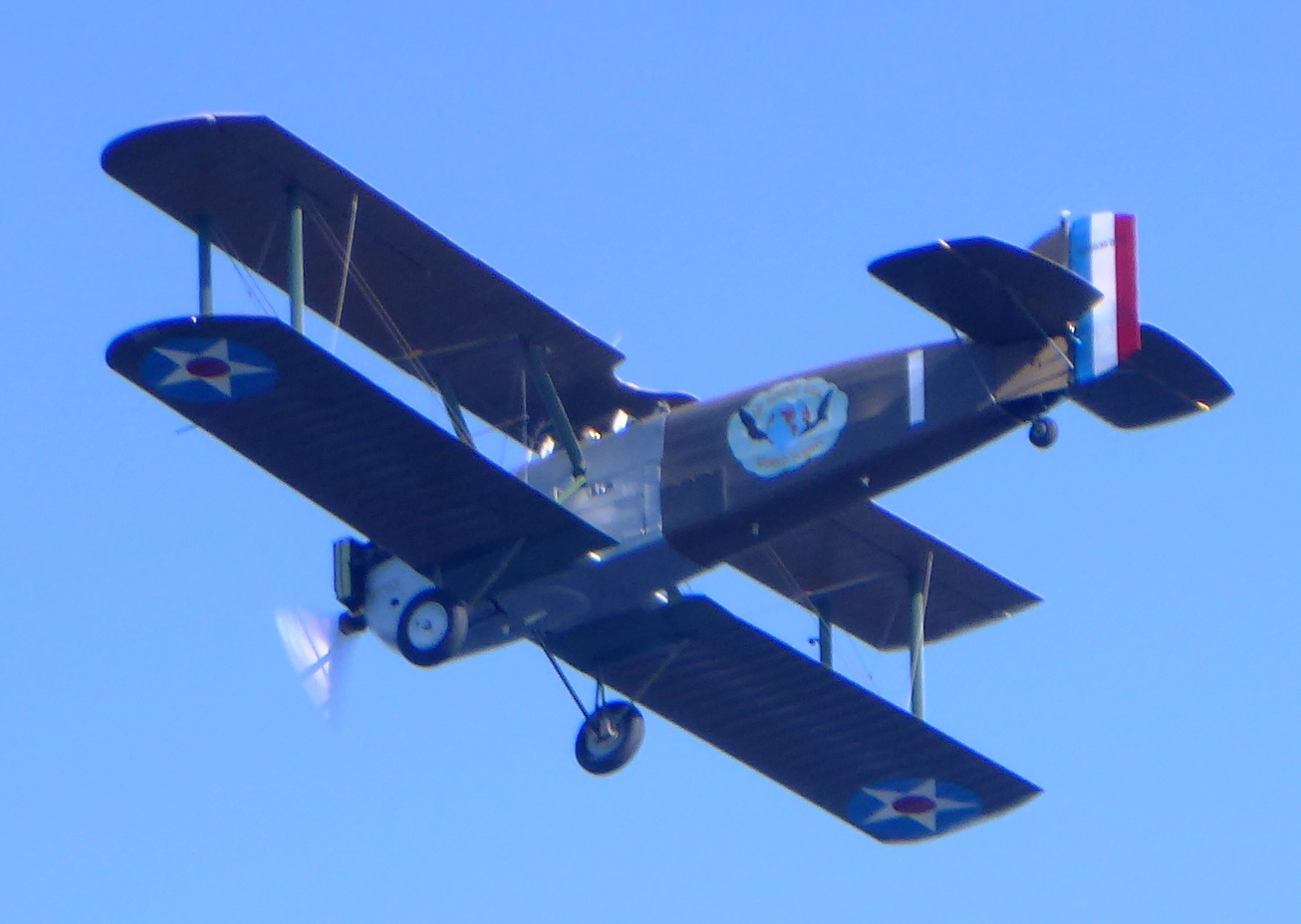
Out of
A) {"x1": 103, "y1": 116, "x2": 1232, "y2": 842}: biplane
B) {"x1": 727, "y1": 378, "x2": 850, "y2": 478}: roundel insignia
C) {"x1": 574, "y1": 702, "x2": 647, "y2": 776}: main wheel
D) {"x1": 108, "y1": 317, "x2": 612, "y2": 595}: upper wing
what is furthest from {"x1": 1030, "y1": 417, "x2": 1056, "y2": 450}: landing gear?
{"x1": 574, "y1": 702, "x2": 647, "y2": 776}: main wheel

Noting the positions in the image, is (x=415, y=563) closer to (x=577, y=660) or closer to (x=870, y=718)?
(x=577, y=660)

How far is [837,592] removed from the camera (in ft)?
74.3

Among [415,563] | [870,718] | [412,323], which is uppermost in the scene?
[412,323]

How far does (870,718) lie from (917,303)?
4446 mm

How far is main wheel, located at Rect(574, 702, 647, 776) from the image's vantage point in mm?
21047

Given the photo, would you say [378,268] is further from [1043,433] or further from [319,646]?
[1043,433]

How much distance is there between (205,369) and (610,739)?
411 cm

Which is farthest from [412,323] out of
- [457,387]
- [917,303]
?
[917,303]

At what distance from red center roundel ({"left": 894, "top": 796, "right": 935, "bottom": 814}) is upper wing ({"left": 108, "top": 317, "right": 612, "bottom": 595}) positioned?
3994mm

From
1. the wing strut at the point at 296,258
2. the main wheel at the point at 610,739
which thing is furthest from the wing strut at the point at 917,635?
the wing strut at the point at 296,258

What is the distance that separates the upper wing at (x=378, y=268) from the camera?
64.0ft

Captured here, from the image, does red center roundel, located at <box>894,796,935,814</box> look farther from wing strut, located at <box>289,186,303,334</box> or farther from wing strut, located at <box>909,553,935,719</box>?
wing strut, located at <box>289,186,303,334</box>

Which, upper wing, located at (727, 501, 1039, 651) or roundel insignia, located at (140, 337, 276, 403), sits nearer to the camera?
roundel insignia, located at (140, 337, 276, 403)

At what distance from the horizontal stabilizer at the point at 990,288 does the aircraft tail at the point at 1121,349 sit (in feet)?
0.90
